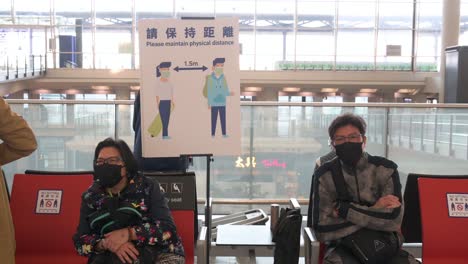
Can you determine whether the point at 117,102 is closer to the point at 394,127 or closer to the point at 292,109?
the point at 292,109

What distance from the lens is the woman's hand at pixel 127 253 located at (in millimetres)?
2535

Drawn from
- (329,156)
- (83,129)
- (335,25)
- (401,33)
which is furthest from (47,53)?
(329,156)

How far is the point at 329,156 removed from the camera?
3.19 meters

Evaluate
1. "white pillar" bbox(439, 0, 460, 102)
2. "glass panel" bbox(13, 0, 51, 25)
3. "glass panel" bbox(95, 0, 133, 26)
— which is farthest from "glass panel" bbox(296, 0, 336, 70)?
"glass panel" bbox(13, 0, 51, 25)

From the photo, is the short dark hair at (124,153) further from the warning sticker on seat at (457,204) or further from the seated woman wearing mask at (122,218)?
the warning sticker on seat at (457,204)

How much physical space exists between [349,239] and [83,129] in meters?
2.99

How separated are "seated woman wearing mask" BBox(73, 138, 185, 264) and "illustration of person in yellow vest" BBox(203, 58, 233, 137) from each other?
72 centimetres

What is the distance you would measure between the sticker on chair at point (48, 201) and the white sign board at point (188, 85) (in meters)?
0.63

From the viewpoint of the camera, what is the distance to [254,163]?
5.11 metres

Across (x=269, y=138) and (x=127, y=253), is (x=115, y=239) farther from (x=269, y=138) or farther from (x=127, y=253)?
(x=269, y=138)

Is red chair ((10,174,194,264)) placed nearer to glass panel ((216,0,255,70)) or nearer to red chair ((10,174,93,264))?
red chair ((10,174,93,264))

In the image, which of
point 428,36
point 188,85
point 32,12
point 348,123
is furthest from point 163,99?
point 32,12

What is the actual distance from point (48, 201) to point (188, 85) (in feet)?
3.84

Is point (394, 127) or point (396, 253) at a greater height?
point (394, 127)
